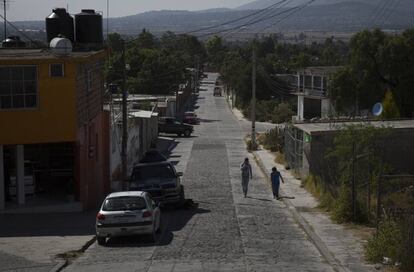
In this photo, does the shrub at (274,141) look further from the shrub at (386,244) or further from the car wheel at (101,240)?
the shrub at (386,244)

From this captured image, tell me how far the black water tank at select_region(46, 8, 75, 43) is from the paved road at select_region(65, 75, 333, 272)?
8.80 metres

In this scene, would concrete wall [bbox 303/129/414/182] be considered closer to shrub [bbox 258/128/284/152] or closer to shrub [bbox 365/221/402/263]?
shrub [bbox 365/221/402/263]

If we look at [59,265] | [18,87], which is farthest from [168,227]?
[18,87]

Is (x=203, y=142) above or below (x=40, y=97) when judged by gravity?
below

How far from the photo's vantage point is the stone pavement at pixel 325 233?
17125 mm

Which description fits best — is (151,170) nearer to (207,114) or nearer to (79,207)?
(79,207)

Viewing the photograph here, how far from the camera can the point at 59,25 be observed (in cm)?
3250

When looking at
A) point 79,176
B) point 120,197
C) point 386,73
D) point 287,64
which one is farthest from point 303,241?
point 287,64

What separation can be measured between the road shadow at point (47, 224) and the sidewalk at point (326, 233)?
21.5 feet

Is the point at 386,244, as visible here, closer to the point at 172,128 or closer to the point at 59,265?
the point at 59,265

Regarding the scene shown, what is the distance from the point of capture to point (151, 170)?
91.5 feet

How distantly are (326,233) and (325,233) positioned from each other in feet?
0.09

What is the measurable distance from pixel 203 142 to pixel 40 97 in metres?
41.6

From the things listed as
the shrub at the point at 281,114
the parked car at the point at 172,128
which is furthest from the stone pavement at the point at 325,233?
the shrub at the point at 281,114
